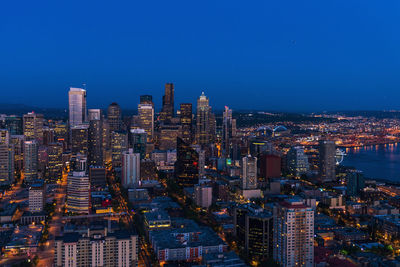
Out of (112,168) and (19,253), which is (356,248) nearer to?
(19,253)

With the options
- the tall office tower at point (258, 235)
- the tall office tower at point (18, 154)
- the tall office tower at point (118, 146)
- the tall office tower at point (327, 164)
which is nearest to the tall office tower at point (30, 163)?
the tall office tower at point (18, 154)

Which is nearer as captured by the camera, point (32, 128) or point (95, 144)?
point (95, 144)

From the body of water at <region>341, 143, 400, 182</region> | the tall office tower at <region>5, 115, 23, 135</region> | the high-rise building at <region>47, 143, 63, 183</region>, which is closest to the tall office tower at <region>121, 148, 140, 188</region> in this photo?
the high-rise building at <region>47, 143, 63, 183</region>

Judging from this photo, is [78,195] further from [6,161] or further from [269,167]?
[269,167]

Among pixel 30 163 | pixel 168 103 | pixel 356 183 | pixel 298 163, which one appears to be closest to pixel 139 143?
pixel 30 163

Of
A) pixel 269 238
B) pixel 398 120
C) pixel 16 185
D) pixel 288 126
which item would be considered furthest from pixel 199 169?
pixel 398 120

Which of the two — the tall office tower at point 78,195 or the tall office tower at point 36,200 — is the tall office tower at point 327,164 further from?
the tall office tower at point 36,200
